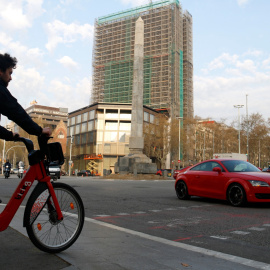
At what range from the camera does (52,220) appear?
3.41 m

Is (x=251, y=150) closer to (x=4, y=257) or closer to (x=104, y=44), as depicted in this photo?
(x=104, y=44)

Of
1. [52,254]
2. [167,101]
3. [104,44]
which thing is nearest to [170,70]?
[167,101]

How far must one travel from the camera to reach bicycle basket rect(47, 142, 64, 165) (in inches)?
134

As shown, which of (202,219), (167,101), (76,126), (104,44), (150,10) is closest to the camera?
(202,219)

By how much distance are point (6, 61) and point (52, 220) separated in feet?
5.40

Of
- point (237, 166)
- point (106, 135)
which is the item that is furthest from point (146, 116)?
point (237, 166)

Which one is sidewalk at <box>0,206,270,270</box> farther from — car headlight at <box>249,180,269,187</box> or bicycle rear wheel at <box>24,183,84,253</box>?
car headlight at <box>249,180,269,187</box>

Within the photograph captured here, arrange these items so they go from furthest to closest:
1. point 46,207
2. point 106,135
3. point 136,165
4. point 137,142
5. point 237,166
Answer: point 106,135
point 137,142
point 136,165
point 237,166
point 46,207

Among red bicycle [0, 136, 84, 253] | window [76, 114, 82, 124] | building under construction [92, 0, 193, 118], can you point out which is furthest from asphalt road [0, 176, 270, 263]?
building under construction [92, 0, 193, 118]

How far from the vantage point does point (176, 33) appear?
9162cm

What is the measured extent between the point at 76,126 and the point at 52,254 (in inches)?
3120

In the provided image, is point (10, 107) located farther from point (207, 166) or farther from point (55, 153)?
point (207, 166)

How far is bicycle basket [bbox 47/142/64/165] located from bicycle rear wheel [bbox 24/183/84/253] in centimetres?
25

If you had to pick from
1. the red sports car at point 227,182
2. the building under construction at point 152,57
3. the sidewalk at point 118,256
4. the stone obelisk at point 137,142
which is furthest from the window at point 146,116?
the sidewalk at point 118,256
